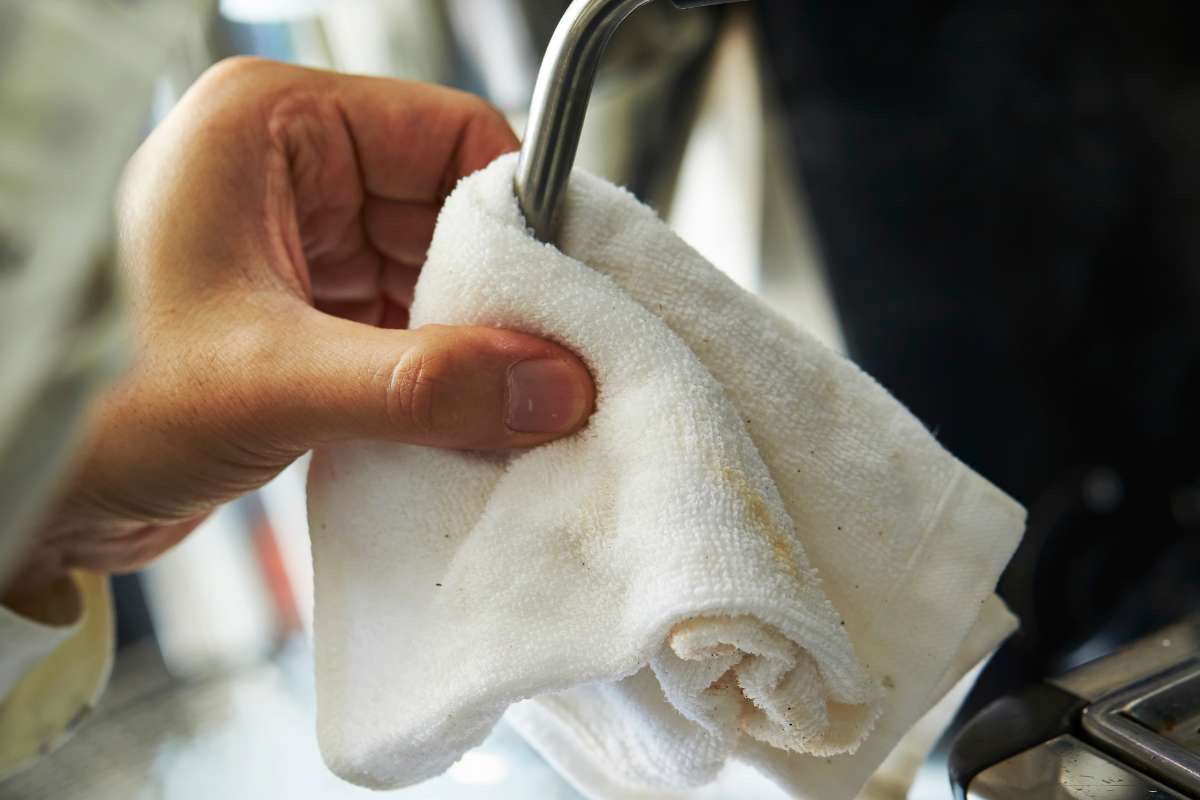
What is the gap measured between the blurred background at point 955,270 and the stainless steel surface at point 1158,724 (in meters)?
0.37

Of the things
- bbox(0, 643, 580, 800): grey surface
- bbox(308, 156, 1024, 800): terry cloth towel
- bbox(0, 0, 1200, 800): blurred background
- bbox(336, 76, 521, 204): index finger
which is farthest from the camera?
bbox(0, 0, 1200, 800): blurred background

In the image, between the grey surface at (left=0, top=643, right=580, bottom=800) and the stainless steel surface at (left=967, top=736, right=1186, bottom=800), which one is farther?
the grey surface at (left=0, top=643, right=580, bottom=800)

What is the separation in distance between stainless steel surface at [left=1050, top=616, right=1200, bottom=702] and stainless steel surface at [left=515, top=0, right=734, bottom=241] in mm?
261

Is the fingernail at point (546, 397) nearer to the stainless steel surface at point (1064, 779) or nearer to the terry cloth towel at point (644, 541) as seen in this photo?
the terry cloth towel at point (644, 541)

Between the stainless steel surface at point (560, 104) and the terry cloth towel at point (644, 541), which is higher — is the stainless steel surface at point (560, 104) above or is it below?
above

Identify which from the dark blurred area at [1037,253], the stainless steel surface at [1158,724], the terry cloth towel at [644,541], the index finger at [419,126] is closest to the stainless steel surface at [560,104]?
the terry cloth towel at [644,541]

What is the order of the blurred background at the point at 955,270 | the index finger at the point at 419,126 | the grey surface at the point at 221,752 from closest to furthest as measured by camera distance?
the index finger at the point at 419,126 < the grey surface at the point at 221,752 < the blurred background at the point at 955,270

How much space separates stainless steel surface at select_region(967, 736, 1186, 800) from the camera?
1.14 ft

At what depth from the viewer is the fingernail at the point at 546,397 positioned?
328mm

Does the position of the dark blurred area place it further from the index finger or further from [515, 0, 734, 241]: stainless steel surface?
[515, 0, 734, 241]: stainless steel surface

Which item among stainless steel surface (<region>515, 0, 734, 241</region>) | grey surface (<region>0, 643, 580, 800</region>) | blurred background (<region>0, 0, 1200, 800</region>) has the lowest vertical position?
grey surface (<region>0, 643, 580, 800</region>)

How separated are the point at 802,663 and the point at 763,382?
9 centimetres

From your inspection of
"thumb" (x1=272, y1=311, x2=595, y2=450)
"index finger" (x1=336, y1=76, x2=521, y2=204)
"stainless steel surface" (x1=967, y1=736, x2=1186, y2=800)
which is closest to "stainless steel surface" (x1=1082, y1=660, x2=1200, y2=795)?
"stainless steel surface" (x1=967, y1=736, x2=1186, y2=800)

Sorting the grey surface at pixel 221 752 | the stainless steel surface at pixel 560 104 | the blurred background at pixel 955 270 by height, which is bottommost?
the grey surface at pixel 221 752
